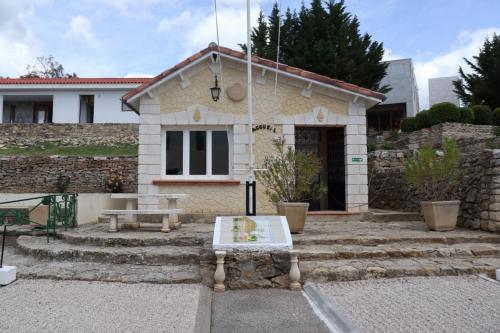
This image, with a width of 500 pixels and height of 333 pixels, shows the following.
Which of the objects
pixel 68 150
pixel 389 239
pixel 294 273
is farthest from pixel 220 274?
pixel 68 150

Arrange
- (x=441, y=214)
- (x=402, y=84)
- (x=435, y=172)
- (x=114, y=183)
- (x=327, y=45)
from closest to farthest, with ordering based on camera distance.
→ (x=441, y=214)
(x=435, y=172)
(x=114, y=183)
(x=327, y=45)
(x=402, y=84)

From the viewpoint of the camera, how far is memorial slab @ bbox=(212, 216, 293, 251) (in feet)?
17.5

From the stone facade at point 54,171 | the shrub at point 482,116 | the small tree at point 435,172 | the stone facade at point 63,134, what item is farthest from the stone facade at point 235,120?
the shrub at point 482,116

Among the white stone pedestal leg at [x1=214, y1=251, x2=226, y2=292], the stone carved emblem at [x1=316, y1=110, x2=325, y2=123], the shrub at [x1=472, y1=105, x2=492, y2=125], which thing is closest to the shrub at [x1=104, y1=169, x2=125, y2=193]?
the stone carved emblem at [x1=316, y1=110, x2=325, y2=123]

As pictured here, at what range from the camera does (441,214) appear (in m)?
7.46

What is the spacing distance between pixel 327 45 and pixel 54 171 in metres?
15.3

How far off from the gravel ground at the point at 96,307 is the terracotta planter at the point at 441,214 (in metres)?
4.92

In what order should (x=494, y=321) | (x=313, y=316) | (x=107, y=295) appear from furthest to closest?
(x=107, y=295) < (x=313, y=316) < (x=494, y=321)

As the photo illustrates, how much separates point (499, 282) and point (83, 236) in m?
6.67

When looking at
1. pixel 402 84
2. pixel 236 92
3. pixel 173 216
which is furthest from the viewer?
pixel 402 84

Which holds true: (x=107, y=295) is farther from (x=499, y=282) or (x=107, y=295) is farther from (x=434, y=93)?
(x=434, y=93)

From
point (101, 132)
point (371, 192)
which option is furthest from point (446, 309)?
point (101, 132)

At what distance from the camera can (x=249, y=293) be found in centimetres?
504

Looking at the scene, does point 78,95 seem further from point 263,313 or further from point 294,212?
point 263,313
